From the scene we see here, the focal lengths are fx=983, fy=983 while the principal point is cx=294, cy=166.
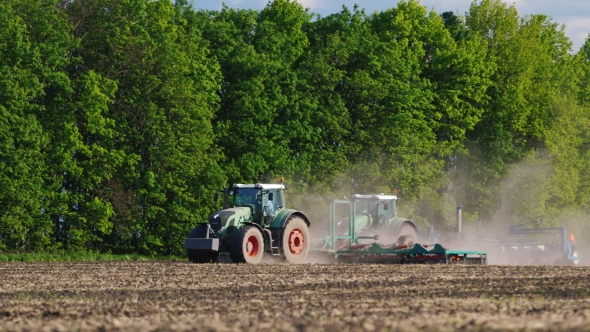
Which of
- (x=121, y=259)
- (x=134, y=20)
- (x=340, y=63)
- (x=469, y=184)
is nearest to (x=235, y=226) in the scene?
(x=121, y=259)

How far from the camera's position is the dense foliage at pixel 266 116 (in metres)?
37.9

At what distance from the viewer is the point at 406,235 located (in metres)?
32.4

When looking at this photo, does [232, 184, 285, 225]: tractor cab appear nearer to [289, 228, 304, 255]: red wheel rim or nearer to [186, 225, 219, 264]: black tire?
[289, 228, 304, 255]: red wheel rim

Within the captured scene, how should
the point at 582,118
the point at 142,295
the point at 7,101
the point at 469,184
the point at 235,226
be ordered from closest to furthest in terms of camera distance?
1. the point at 142,295
2. the point at 235,226
3. the point at 7,101
4. the point at 469,184
5. the point at 582,118

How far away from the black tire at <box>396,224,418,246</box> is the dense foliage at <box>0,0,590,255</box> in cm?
976

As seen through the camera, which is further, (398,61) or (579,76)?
(579,76)

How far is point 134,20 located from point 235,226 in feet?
49.5

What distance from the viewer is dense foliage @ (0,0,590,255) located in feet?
124

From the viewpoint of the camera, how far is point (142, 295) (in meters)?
16.5

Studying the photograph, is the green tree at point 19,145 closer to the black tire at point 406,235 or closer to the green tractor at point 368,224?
the green tractor at point 368,224

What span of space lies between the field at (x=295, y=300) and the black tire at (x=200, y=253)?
4.77 meters

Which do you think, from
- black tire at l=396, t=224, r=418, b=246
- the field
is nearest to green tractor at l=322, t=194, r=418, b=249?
black tire at l=396, t=224, r=418, b=246

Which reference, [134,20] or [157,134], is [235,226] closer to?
[157,134]

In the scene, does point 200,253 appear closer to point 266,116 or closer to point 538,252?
point 538,252
